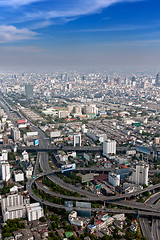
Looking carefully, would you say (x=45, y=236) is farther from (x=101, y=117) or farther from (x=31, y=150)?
(x=101, y=117)

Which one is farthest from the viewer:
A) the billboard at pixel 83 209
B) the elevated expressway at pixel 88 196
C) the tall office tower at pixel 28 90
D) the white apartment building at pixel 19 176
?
the tall office tower at pixel 28 90

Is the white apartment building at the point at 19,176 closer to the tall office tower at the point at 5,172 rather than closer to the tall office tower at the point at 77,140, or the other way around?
the tall office tower at the point at 5,172

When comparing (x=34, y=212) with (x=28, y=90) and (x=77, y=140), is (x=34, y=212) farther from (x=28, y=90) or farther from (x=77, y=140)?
(x=28, y=90)

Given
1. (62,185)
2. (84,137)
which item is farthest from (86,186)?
(84,137)

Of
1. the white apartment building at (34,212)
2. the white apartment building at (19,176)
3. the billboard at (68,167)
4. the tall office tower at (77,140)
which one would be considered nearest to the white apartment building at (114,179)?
the billboard at (68,167)

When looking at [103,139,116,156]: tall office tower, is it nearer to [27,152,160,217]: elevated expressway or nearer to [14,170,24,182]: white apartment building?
[27,152,160,217]: elevated expressway

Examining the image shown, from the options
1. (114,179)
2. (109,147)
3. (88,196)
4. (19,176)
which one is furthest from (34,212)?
(109,147)
